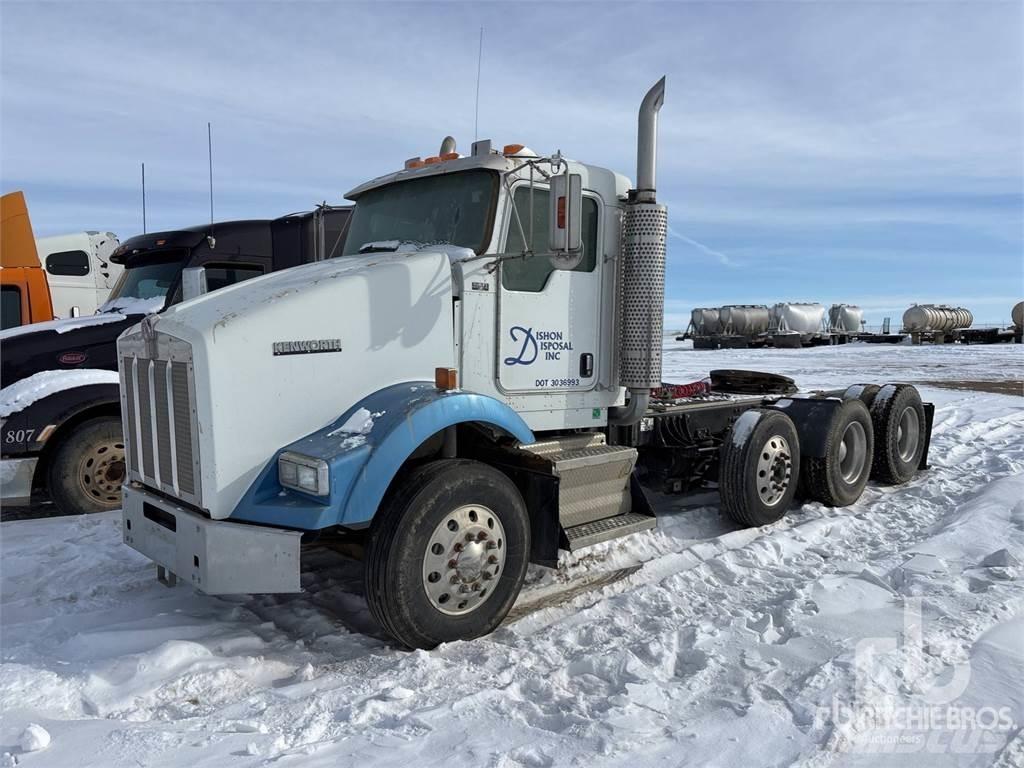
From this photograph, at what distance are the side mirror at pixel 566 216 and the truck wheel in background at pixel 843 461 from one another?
12.6ft

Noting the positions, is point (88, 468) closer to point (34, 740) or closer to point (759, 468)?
point (34, 740)

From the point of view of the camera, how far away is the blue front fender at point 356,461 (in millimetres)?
3514

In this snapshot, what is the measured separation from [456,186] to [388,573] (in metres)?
2.43

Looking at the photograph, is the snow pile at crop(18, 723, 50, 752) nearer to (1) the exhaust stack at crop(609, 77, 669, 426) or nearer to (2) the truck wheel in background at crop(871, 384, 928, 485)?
(1) the exhaust stack at crop(609, 77, 669, 426)

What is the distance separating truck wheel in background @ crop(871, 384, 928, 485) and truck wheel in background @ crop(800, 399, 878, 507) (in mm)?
455

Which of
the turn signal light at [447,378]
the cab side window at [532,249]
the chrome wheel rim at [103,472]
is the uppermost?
the cab side window at [532,249]

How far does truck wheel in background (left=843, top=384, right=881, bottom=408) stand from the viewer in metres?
7.41

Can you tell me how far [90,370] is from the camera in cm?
666

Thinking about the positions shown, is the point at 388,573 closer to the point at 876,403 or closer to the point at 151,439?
the point at 151,439

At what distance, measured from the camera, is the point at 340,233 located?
18.5 feet

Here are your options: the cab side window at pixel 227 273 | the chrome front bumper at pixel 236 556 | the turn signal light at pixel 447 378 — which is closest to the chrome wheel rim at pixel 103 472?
the cab side window at pixel 227 273

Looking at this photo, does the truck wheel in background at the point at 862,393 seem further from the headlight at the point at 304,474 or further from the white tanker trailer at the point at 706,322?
the white tanker trailer at the point at 706,322

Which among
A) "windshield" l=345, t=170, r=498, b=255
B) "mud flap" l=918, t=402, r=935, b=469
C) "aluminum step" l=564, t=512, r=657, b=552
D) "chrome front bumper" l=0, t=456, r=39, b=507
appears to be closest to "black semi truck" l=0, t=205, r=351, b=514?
"chrome front bumper" l=0, t=456, r=39, b=507

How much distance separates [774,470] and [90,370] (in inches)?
243
